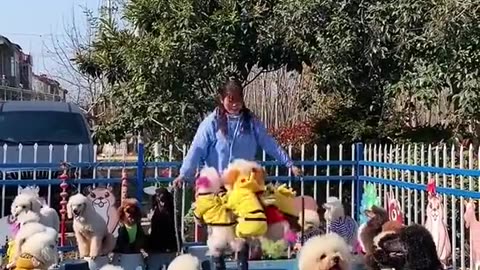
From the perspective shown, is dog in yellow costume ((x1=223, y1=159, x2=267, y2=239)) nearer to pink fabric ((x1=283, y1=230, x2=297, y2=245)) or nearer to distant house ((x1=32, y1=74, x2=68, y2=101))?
pink fabric ((x1=283, y1=230, x2=297, y2=245))

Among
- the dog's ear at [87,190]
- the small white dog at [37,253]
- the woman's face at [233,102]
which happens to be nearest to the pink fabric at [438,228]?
the woman's face at [233,102]

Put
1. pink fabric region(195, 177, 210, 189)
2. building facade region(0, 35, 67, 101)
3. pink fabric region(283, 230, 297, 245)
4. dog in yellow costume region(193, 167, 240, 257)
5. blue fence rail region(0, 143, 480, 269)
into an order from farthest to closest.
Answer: building facade region(0, 35, 67, 101) → blue fence rail region(0, 143, 480, 269) → pink fabric region(283, 230, 297, 245) → pink fabric region(195, 177, 210, 189) → dog in yellow costume region(193, 167, 240, 257)

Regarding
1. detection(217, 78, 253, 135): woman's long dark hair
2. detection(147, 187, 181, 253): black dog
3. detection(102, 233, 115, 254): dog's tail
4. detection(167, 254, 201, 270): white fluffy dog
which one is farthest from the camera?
detection(147, 187, 181, 253): black dog

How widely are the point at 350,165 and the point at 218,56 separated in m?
2.33

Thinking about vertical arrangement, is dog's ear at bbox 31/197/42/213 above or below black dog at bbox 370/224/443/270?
above

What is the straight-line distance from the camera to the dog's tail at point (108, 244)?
21.4 ft

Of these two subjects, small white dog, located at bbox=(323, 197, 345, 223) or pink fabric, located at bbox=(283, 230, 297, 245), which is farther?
small white dog, located at bbox=(323, 197, 345, 223)

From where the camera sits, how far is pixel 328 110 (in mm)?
11500

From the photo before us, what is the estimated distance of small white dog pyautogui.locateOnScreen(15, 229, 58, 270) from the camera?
4.72 m

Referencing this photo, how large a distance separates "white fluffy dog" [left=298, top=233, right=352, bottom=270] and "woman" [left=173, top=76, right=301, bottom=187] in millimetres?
1779

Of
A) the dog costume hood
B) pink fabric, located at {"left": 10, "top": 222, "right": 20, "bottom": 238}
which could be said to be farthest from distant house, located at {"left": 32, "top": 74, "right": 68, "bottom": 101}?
the dog costume hood

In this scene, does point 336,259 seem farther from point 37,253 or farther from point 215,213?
point 37,253

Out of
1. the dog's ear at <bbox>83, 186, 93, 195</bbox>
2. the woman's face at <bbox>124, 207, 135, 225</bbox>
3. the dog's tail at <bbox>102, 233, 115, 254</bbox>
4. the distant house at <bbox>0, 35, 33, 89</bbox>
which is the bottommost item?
the dog's tail at <bbox>102, 233, 115, 254</bbox>

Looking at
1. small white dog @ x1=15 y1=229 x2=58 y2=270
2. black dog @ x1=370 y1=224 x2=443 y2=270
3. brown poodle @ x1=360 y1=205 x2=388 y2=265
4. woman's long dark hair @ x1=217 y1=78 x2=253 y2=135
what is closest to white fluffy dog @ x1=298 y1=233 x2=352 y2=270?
black dog @ x1=370 y1=224 x2=443 y2=270
